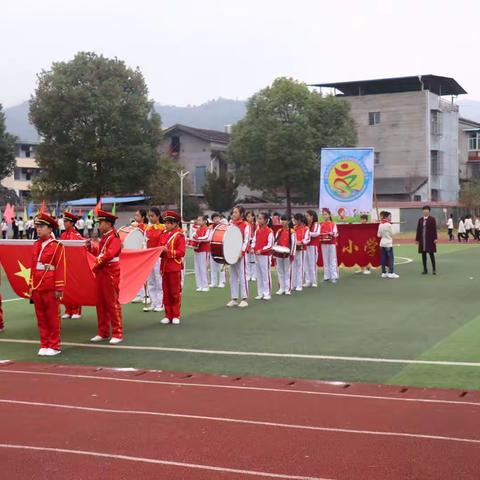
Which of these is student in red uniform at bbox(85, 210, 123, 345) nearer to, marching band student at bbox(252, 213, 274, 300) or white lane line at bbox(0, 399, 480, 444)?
white lane line at bbox(0, 399, 480, 444)

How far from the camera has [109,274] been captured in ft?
32.7

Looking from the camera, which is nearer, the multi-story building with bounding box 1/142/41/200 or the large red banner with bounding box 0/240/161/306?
the large red banner with bounding box 0/240/161/306

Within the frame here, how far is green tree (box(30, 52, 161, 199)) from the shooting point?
40.2 metres

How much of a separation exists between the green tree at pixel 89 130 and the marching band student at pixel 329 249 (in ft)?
Result: 78.2

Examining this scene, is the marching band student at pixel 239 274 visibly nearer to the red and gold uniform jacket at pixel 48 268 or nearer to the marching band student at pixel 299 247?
the marching band student at pixel 299 247

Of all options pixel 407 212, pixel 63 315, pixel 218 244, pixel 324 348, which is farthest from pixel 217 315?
pixel 407 212

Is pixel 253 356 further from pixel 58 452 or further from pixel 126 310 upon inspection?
pixel 126 310

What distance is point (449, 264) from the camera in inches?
876

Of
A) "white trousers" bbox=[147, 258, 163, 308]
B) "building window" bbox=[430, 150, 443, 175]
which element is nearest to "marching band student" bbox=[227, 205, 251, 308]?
"white trousers" bbox=[147, 258, 163, 308]

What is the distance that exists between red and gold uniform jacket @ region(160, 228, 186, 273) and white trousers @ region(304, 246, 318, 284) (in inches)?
241

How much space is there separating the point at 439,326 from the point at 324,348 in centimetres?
243

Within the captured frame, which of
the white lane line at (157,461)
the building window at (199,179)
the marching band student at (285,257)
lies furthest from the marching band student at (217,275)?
the building window at (199,179)

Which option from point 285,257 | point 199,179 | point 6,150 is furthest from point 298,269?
point 199,179

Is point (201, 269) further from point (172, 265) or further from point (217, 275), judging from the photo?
point (172, 265)
